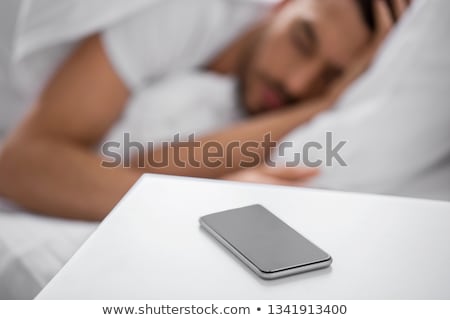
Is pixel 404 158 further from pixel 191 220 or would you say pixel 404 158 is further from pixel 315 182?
pixel 191 220

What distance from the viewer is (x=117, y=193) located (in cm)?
101

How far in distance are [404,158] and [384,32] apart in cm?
27

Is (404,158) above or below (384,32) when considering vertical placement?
below

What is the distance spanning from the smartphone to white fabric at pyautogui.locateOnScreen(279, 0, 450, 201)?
395 mm

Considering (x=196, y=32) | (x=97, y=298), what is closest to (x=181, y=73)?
(x=196, y=32)

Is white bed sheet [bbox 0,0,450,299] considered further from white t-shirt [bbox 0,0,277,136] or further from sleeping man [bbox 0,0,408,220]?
white t-shirt [bbox 0,0,277,136]

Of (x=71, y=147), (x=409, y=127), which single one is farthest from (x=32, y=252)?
(x=409, y=127)

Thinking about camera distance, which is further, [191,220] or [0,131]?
[0,131]

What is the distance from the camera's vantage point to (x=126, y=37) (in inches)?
43.0

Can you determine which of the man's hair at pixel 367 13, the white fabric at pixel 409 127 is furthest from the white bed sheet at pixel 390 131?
the man's hair at pixel 367 13

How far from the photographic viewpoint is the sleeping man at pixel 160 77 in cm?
104

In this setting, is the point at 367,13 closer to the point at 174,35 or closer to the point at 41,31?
the point at 174,35

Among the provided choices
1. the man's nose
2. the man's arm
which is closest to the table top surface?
the man's arm
